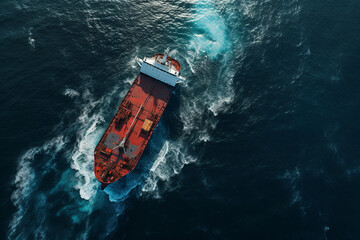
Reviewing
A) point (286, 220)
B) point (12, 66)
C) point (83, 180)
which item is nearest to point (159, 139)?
point (83, 180)

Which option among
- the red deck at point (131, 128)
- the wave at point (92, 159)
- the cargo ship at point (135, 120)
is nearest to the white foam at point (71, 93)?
the wave at point (92, 159)

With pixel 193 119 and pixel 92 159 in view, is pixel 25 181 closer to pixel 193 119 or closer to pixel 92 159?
pixel 92 159

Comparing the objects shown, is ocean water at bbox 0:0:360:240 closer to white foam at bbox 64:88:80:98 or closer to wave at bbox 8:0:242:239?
wave at bbox 8:0:242:239

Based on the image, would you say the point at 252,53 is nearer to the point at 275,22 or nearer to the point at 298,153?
the point at 275,22

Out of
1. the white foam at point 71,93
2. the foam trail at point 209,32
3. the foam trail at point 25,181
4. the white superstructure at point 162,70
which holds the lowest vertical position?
the foam trail at point 25,181

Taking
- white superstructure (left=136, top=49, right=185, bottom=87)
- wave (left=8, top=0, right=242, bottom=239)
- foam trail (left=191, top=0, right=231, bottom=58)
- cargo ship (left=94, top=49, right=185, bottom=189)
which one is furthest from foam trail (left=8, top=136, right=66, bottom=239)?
foam trail (left=191, top=0, right=231, bottom=58)

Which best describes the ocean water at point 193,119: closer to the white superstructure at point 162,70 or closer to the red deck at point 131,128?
the red deck at point 131,128
